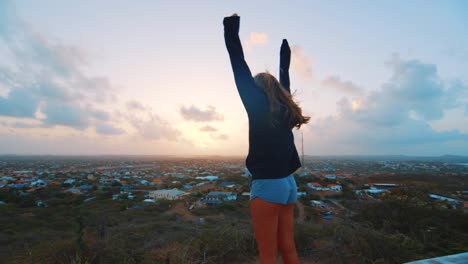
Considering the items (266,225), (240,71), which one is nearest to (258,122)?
(240,71)

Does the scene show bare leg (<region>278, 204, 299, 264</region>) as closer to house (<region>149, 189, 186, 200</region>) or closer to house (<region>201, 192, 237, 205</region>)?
house (<region>201, 192, 237, 205</region>)

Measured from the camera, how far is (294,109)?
1298 mm

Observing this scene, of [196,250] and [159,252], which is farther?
[159,252]

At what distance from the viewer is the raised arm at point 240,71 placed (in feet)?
3.83

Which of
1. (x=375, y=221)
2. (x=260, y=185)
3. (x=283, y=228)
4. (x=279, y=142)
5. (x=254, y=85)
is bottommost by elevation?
(x=375, y=221)

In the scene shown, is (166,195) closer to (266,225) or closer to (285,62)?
(285,62)

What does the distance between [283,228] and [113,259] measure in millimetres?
2695

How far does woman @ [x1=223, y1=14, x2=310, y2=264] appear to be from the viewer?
117 centimetres

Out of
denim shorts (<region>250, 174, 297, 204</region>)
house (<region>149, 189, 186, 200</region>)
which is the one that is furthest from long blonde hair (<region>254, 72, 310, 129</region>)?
house (<region>149, 189, 186, 200</region>)

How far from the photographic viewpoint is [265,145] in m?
1.20

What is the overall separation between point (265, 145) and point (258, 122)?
0.41 feet

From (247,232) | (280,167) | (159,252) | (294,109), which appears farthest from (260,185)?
(159,252)

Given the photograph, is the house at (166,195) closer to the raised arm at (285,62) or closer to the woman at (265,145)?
the raised arm at (285,62)

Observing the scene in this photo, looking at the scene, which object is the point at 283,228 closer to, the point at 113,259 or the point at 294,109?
the point at 294,109
